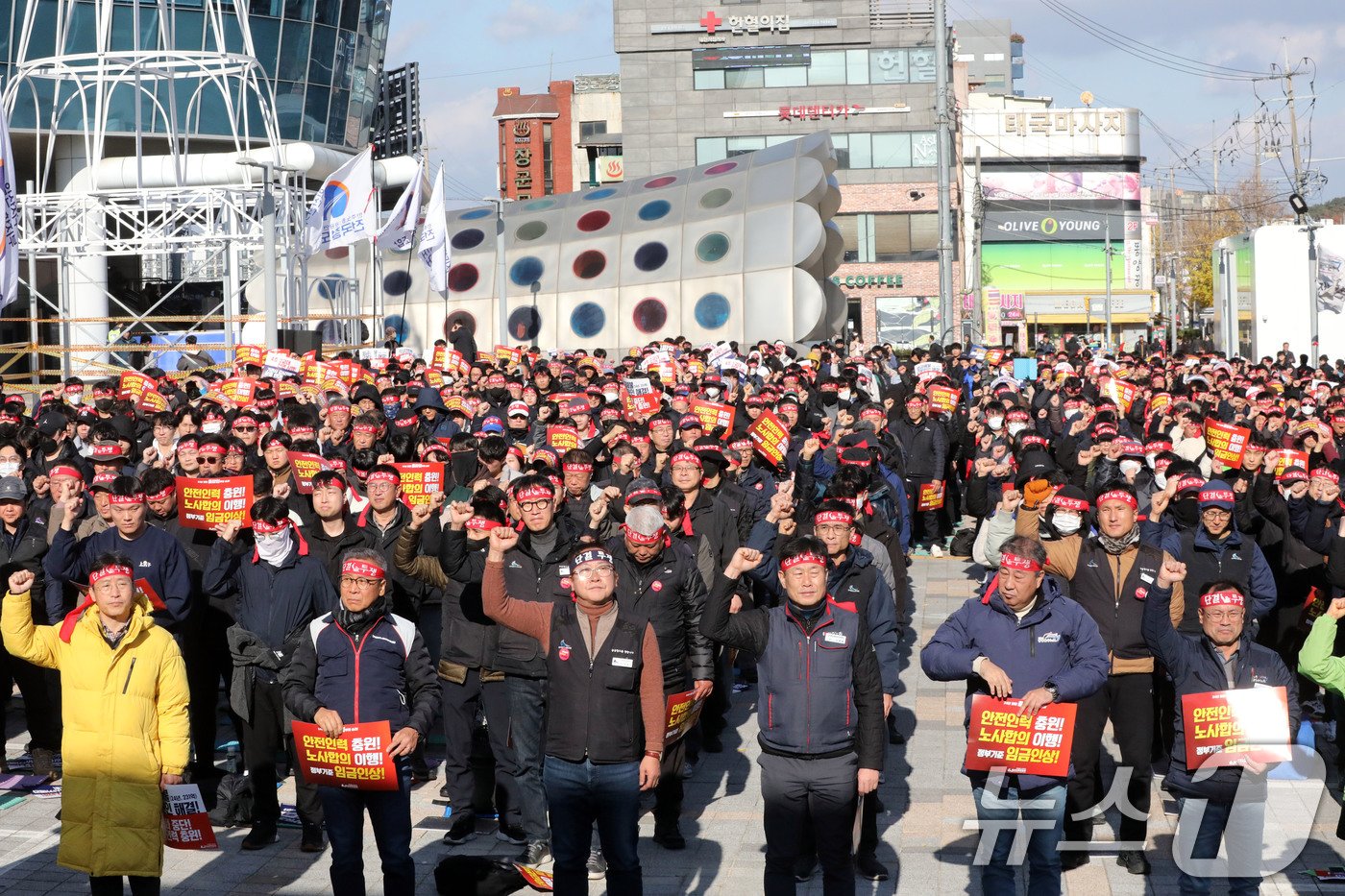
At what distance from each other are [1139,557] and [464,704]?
364 cm

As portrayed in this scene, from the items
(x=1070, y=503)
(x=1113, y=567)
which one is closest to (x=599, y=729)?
(x=1113, y=567)

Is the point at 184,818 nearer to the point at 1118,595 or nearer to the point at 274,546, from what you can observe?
the point at 274,546

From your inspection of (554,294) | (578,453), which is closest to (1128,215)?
(554,294)

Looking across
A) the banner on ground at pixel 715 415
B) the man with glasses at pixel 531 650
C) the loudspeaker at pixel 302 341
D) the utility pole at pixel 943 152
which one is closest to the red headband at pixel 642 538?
the man with glasses at pixel 531 650

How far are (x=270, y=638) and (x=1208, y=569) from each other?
5125mm

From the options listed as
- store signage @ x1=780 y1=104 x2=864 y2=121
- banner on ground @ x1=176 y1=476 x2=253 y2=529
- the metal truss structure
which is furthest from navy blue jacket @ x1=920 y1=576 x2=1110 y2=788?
store signage @ x1=780 y1=104 x2=864 y2=121

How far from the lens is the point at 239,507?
9688 millimetres

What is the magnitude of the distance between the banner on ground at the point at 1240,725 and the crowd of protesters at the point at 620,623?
0.11 meters

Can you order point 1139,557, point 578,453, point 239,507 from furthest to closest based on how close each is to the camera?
1. point 578,453
2. point 239,507
3. point 1139,557

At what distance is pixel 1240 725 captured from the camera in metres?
6.79

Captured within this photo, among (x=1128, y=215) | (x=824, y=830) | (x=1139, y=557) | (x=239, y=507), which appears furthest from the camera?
(x=1128, y=215)

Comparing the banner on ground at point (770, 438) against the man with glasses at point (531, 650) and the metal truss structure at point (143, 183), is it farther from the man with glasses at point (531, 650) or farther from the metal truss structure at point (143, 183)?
the metal truss structure at point (143, 183)

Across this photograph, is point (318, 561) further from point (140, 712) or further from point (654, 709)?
point (654, 709)

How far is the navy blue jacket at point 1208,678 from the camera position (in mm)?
6855
